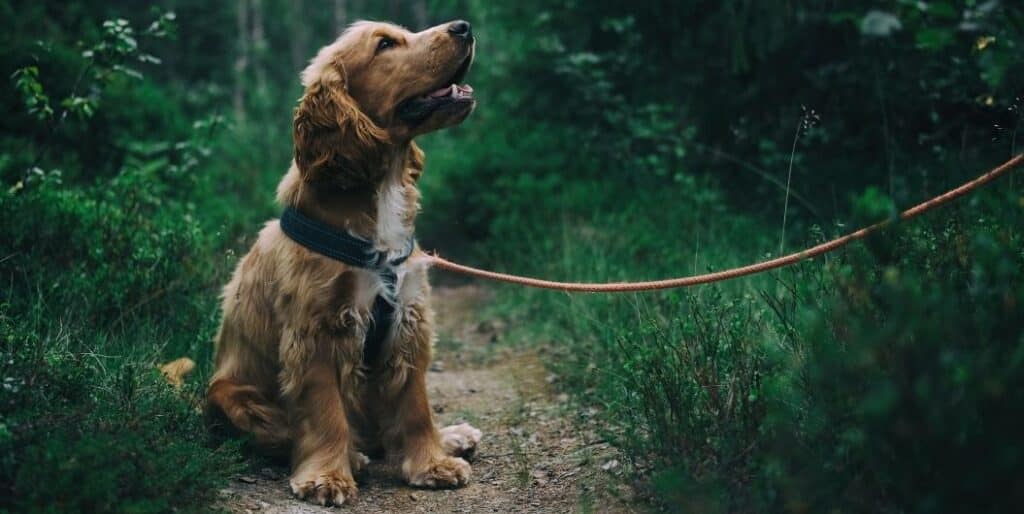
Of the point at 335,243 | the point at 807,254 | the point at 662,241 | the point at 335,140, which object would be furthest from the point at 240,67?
the point at 807,254

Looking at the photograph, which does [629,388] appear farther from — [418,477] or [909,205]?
[909,205]

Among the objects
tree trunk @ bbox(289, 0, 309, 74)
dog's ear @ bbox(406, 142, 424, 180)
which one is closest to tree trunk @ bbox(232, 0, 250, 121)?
tree trunk @ bbox(289, 0, 309, 74)

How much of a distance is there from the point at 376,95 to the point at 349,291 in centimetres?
88

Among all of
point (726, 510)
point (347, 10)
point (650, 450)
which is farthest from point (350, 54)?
point (347, 10)

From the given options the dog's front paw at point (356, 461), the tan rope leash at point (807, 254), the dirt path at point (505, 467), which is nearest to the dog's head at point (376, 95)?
the tan rope leash at point (807, 254)

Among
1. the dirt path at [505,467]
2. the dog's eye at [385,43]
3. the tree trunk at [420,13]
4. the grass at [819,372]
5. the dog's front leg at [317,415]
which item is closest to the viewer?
the grass at [819,372]

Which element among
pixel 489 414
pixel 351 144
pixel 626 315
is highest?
pixel 351 144

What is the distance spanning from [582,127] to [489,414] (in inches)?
155

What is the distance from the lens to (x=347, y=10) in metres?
27.9

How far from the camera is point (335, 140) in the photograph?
144 inches

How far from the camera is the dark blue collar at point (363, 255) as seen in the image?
11.9 ft

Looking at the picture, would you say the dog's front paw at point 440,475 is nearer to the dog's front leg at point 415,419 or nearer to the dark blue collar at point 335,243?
the dog's front leg at point 415,419

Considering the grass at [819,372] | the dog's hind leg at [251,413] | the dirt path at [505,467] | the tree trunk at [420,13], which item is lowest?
the dirt path at [505,467]

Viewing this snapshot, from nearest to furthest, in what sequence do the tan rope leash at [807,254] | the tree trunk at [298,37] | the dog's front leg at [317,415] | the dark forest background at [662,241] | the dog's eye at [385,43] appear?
the dark forest background at [662,241]
the tan rope leash at [807,254]
the dog's front leg at [317,415]
the dog's eye at [385,43]
the tree trunk at [298,37]
